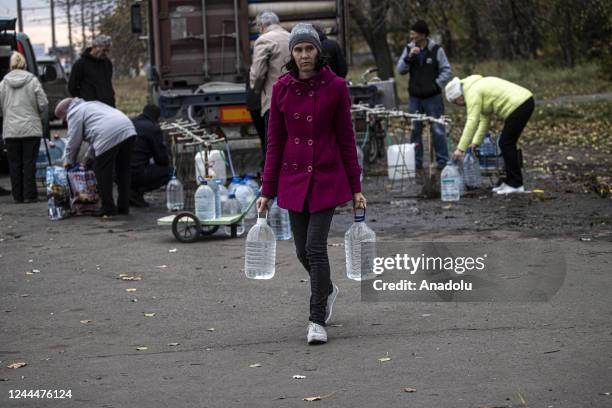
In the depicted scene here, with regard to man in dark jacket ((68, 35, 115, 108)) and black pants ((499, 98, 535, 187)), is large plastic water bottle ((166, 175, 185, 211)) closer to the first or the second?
man in dark jacket ((68, 35, 115, 108))

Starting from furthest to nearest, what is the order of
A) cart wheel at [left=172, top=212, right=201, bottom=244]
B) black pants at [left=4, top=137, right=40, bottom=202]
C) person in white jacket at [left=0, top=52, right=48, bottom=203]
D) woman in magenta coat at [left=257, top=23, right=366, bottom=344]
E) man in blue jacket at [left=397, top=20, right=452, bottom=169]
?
man in blue jacket at [left=397, top=20, right=452, bottom=169], black pants at [left=4, top=137, right=40, bottom=202], person in white jacket at [left=0, top=52, right=48, bottom=203], cart wheel at [left=172, top=212, right=201, bottom=244], woman in magenta coat at [left=257, top=23, right=366, bottom=344]

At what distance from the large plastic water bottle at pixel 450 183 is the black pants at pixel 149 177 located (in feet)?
11.4

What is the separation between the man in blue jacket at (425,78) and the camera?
1605 centimetres

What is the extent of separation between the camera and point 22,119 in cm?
1562

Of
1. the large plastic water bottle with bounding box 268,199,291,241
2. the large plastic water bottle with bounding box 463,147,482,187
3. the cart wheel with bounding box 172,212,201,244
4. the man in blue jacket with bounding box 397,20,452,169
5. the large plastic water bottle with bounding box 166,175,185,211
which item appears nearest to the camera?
the large plastic water bottle with bounding box 268,199,291,241

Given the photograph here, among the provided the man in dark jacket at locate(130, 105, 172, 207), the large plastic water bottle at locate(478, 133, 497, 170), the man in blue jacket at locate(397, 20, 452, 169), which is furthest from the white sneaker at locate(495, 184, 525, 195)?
the man in dark jacket at locate(130, 105, 172, 207)

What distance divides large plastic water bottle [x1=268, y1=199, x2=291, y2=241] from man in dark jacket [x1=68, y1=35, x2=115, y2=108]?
3739mm

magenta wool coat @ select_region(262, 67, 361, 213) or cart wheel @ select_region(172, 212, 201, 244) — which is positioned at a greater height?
magenta wool coat @ select_region(262, 67, 361, 213)

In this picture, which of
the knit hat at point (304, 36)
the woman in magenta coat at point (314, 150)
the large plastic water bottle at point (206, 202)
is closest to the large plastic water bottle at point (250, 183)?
the large plastic water bottle at point (206, 202)

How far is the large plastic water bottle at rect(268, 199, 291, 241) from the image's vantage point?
1124 cm

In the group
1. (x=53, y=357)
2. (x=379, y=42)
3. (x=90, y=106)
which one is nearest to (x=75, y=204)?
(x=90, y=106)

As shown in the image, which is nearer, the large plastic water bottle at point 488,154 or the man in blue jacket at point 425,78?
the large plastic water bottle at point 488,154

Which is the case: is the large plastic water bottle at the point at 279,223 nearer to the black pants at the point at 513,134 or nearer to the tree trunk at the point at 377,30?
the black pants at the point at 513,134

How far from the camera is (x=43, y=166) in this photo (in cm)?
1875
